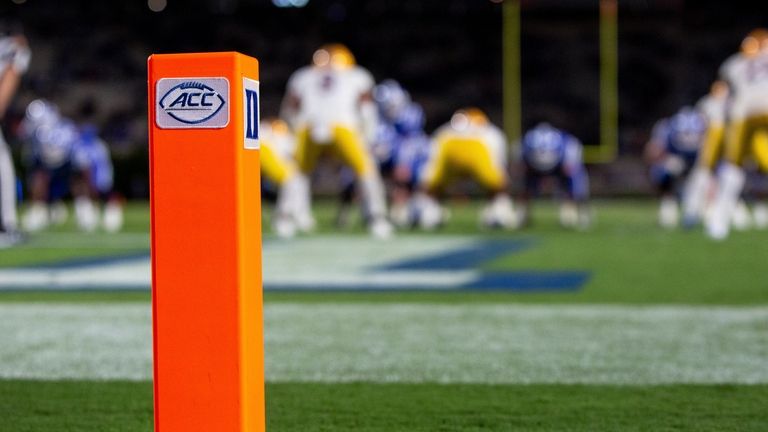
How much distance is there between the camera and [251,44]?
989 inches

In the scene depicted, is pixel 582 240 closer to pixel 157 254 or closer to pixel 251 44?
Result: pixel 157 254

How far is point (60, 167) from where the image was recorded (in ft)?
45.7

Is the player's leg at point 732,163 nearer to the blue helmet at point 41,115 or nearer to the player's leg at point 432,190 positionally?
the player's leg at point 432,190

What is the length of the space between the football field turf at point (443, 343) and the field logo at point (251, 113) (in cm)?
88

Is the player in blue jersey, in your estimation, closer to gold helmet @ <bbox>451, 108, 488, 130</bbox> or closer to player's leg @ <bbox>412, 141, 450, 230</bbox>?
player's leg @ <bbox>412, 141, 450, 230</bbox>

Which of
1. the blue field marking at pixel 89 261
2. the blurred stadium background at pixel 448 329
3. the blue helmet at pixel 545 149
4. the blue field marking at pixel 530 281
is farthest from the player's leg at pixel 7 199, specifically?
the blue helmet at pixel 545 149

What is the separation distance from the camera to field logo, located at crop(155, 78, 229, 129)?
6.48ft

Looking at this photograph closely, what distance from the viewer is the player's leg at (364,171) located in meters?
10.7

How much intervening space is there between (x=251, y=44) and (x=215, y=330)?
23.5 metres

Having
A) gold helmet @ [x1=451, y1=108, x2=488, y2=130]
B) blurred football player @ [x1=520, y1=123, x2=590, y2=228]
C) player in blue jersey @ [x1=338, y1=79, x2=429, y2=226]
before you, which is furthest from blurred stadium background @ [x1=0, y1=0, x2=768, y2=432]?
gold helmet @ [x1=451, y1=108, x2=488, y2=130]

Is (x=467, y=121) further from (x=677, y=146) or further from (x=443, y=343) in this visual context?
(x=443, y=343)

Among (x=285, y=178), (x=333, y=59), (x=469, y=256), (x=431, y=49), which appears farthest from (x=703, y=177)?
(x=431, y=49)

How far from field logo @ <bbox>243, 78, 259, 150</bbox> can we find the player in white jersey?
855 cm

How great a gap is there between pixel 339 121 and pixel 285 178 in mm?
2082
